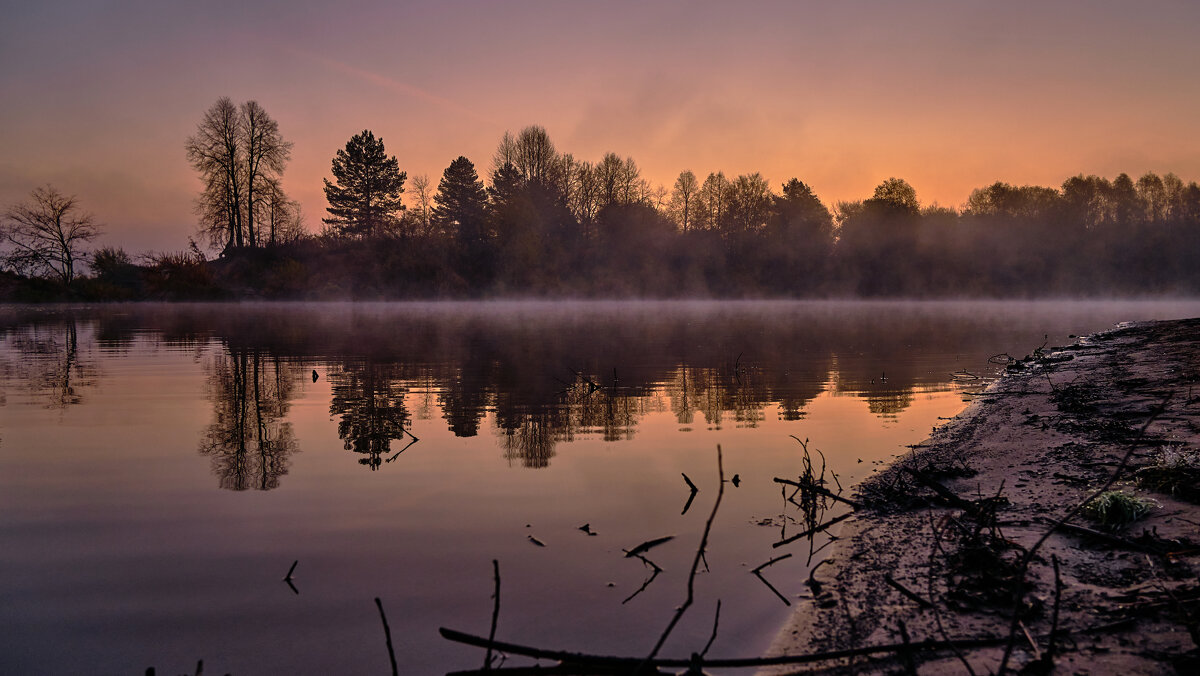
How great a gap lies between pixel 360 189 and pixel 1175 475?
8971cm

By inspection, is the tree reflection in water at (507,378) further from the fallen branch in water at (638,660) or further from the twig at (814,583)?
the fallen branch in water at (638,660)

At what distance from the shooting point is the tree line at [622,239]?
7281 centimetres

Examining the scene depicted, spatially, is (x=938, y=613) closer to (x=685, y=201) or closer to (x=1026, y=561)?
(x=1026, y=561)

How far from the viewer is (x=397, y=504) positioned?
7543 millimetres

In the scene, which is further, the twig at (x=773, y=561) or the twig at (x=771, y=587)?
the twig at (x=773, y=561)

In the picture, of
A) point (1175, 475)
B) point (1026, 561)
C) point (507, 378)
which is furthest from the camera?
point (507, 378)

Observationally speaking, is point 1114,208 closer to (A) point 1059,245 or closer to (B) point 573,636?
(A) point 1059,245

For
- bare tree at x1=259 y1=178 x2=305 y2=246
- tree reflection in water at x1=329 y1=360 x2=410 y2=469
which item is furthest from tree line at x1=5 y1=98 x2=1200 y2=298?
tree reflection in water at x1=329 y1=360 x2=410 y2=469

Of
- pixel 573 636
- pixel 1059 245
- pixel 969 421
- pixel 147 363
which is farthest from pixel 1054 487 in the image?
pixel 1059 245

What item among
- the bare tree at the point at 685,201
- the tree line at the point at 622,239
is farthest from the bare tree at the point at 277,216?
the bare tree at the point at 685,201

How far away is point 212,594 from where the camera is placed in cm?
532

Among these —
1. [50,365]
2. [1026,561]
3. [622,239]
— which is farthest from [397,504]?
[622,239]

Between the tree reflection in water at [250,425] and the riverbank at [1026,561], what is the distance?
7.00 metres

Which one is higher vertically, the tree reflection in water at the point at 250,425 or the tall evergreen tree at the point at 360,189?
the tall evergreen tree at the point at 360,189
